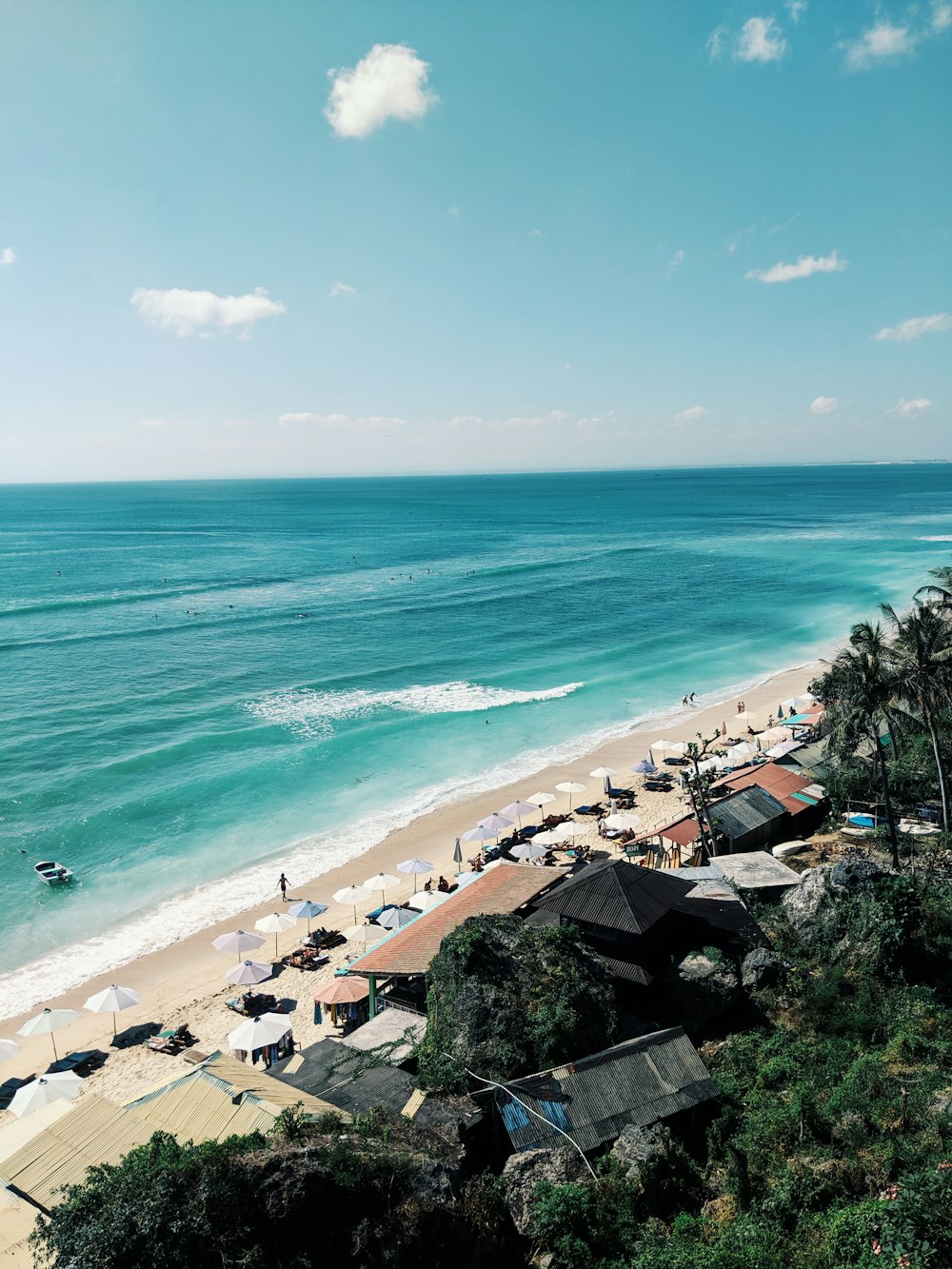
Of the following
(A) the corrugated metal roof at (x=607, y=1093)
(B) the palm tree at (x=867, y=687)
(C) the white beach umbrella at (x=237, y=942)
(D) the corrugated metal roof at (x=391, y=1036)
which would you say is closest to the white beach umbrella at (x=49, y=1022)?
(C) the white beach umbrella at (x=237, y=942)

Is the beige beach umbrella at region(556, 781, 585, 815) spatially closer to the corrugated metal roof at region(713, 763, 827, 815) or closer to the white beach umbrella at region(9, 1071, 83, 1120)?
the corrugated metal roof at region(713, 763, 827, 815)

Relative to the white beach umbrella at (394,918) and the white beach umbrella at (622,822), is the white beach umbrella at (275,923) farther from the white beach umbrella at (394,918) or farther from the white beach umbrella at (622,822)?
the white beach umbrella at (622,822)

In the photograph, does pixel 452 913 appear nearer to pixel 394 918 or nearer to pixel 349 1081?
pixel 394 918

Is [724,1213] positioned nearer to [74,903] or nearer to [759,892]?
[759,892]

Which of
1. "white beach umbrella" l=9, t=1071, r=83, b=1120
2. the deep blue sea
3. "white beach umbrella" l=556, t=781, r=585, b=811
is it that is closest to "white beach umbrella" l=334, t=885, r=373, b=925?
the deep blue sea

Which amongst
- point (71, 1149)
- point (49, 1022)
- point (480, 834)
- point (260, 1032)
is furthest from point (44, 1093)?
point (480, 834)

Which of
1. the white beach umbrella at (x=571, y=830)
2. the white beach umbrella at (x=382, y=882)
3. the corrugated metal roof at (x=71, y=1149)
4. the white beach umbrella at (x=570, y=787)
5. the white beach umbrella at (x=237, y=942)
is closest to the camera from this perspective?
the corrugated metal roof at (x=71, y=1149)
